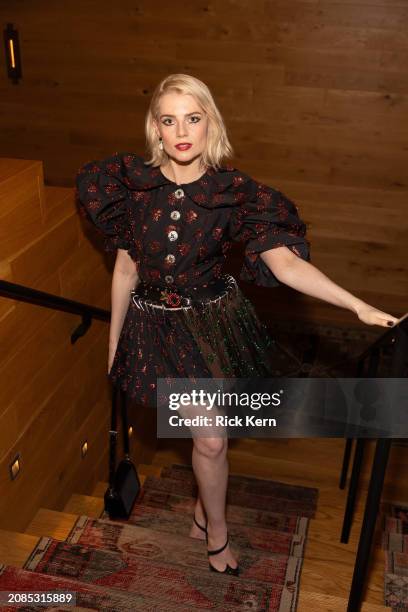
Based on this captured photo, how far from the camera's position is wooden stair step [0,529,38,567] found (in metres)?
2.39

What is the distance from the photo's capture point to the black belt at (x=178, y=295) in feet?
8.08

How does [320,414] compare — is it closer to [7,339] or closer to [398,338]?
[7,339]

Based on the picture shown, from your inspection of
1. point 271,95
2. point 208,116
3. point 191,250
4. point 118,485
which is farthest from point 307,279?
point 271,95

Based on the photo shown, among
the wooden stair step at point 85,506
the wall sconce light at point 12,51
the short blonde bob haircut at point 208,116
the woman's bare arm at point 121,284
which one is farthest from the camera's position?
the wall sconce light at point 12,51

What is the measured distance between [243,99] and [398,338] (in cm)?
365

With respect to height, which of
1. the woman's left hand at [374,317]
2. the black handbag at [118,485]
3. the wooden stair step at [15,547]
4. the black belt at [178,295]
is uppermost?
the woman's left hand at [374,317]

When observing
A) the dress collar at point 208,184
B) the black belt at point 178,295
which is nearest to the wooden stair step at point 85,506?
the black belt at point 178,295

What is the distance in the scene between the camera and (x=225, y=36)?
4852 millimetres

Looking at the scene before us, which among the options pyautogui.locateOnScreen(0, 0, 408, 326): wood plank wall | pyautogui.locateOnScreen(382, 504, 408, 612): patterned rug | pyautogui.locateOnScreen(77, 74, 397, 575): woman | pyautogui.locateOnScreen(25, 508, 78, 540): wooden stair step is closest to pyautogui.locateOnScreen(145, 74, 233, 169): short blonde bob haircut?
pyautogui.locateOnScreen(77, 74, 397, 575): woman

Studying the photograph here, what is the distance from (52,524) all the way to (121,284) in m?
1.02

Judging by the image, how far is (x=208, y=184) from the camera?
7.84ft

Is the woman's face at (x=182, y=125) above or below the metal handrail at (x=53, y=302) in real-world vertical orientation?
above

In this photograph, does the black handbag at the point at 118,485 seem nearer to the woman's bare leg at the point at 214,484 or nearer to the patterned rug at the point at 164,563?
the patterned rug at the point at 164,563

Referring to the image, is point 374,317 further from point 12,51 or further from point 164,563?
point 12,51
